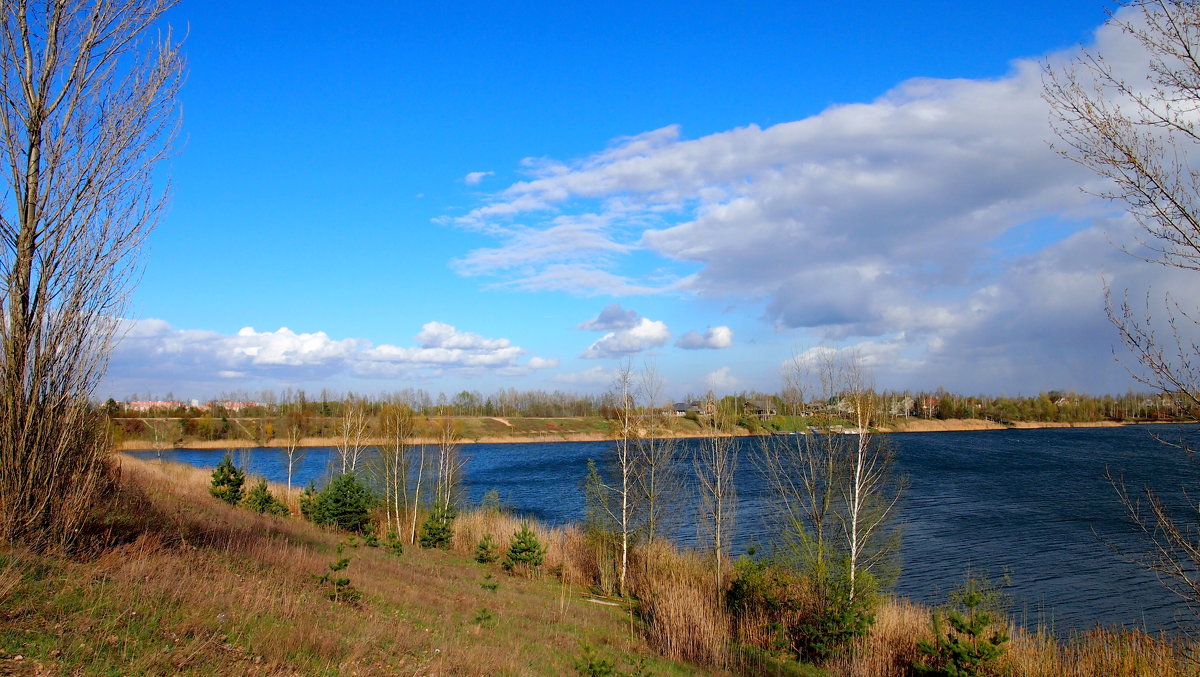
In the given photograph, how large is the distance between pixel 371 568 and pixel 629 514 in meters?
9.47

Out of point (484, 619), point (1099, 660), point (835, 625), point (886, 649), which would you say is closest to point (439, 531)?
point (484, 619)

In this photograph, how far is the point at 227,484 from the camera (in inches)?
1064

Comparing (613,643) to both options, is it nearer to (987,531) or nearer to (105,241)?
(105,241)

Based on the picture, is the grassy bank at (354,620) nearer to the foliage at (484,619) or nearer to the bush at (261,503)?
the foliage at (484,619)

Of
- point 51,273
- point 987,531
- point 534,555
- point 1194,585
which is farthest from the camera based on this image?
point 987,531

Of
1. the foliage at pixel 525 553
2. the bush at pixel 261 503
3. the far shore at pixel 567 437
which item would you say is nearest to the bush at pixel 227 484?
the bush at pixel 261 503

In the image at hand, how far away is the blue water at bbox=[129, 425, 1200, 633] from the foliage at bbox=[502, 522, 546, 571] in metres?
8.47

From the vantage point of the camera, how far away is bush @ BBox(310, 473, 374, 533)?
27.1 m

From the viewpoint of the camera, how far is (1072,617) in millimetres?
19078

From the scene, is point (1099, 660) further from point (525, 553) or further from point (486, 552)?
point (486, 552)

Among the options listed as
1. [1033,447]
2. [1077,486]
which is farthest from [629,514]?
[1033,447]

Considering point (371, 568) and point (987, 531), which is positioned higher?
point (371, 568)

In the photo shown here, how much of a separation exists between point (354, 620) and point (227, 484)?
21.8 meters

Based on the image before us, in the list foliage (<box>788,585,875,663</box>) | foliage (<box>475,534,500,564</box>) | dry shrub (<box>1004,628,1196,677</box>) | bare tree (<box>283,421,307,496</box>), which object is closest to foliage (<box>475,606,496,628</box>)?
foliage (<box>788,585,875,663</box>)
